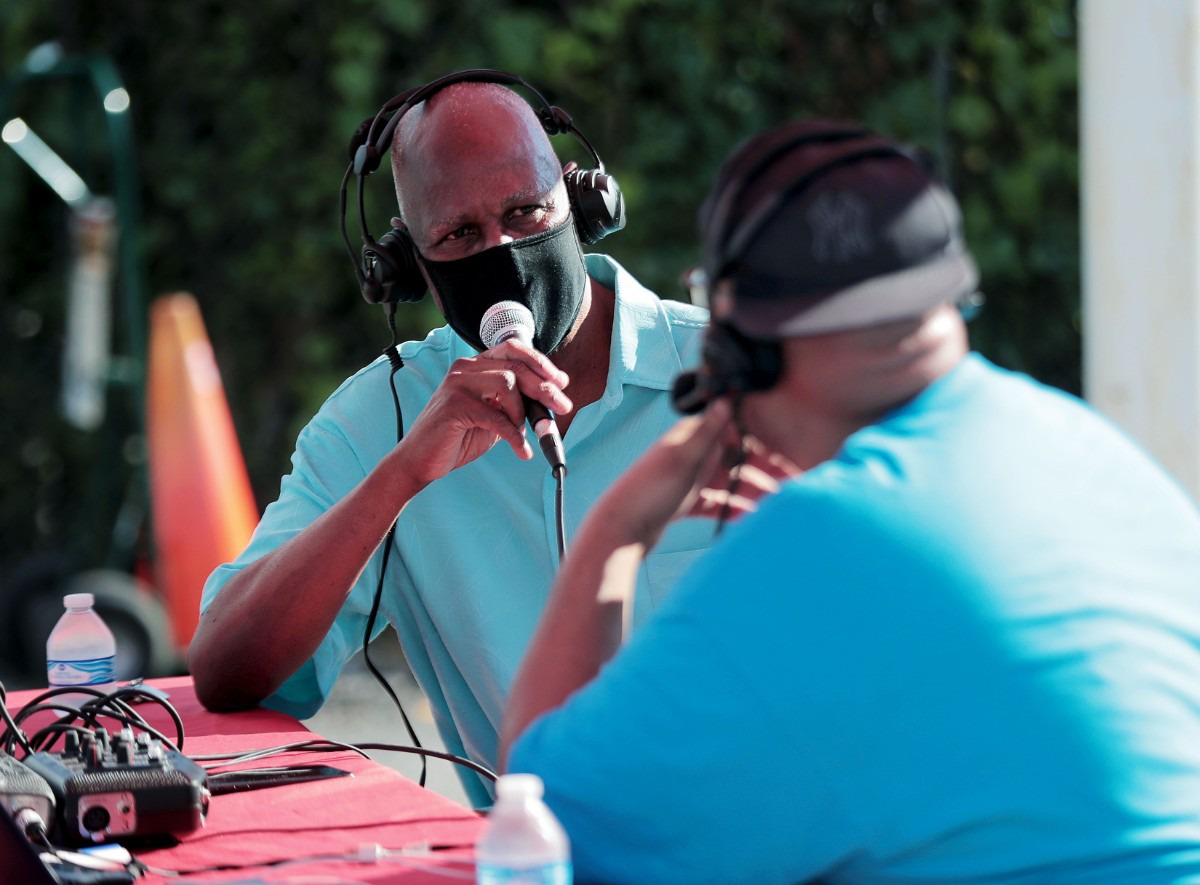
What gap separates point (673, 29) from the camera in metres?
5.70

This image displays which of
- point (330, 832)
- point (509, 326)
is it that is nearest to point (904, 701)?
point (330, 832)

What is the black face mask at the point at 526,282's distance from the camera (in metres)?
2.23

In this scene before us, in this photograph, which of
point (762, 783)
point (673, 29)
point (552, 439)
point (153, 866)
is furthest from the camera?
point (673, 29)

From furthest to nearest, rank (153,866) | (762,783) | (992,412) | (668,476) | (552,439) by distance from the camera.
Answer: (552,439) → (153,866) → (668,476) → (992,412) → (762,783)

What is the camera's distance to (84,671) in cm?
238

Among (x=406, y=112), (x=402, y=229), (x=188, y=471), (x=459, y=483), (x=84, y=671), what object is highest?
(x=406, y=112)

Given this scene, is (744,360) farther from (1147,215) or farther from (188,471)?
(188,471)

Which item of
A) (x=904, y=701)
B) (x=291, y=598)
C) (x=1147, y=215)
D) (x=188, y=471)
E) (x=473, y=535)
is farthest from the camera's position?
(x=188, y=471)

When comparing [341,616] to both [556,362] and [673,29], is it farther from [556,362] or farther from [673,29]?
[673,29]

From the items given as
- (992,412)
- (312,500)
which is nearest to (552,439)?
(312,500)

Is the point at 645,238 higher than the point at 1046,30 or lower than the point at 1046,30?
lower

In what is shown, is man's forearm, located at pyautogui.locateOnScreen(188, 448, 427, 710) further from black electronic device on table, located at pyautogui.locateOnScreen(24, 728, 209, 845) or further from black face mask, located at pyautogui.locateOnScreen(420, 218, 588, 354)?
black electronic device on table, located at pyautogui.locateOnScreen(24, 728, 209, 845)

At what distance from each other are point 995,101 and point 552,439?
4307mm

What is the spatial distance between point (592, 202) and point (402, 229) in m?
0.30
